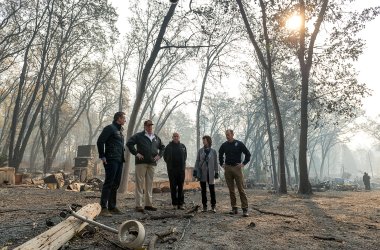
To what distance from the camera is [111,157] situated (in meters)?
6.84

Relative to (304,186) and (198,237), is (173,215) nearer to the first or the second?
(198,237)

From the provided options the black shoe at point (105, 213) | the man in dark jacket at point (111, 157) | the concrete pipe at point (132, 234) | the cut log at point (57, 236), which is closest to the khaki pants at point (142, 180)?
the man in dark jacket at point (111, 157)

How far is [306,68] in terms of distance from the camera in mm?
16875

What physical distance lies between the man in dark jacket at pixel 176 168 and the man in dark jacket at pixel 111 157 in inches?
68.7

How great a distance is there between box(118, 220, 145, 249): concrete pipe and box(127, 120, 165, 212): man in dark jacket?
9.78 feet

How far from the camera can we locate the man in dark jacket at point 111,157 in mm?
6727

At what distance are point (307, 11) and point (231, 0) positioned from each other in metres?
3.95

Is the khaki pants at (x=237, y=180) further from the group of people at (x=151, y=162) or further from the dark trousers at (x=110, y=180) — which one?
the dark trousers at (x=110, y=180)

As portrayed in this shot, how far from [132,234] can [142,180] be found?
10.2 feet

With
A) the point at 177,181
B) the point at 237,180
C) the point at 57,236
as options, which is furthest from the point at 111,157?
the point at 237,180

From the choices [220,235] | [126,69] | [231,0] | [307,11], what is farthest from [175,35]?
[220,235]

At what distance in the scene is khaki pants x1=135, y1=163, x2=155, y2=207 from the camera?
7.62 m

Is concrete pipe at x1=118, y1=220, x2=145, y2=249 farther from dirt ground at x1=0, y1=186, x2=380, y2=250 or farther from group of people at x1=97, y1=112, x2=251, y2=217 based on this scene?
group of people at x1=97, y1=112, x2=251, y2=217

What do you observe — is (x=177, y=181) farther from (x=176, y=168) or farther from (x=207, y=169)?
(x=207, y=169)
